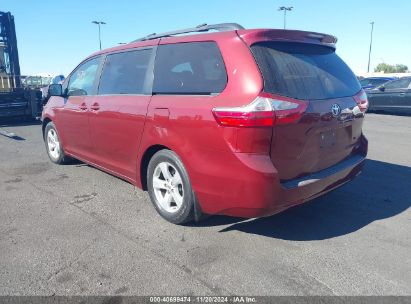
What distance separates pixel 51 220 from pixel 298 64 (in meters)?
2.94

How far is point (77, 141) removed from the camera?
511cm

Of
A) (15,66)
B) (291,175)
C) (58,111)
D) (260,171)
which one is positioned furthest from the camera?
(15,66)

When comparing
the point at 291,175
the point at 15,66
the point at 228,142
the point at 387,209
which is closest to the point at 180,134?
the point at 228,142

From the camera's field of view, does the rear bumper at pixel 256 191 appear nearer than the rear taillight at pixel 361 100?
Yes

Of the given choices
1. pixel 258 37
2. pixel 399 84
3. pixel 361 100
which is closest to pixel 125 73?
pixel 258 37

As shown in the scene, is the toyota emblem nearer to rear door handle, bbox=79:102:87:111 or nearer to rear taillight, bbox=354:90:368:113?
rear taillight, bbox=354:90:368:113

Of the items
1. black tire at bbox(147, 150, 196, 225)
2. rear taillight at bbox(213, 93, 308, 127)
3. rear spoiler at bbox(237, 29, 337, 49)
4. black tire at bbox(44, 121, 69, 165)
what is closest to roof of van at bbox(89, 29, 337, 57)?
rear spoiler at bbox(237, 29, 337, 49)

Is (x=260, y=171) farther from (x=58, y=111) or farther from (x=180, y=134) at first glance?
(x=58, y=111)

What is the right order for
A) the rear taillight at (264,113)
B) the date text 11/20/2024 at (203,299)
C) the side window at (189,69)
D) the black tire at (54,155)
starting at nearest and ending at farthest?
1. the date text 11/20/2024 at (203,299)
2. the rear taillight at (264,113)
3. the side window at (189,69)
4. the black tire at (54,155)

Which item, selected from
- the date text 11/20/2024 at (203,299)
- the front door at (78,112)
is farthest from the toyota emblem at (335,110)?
the front door at (78,112)

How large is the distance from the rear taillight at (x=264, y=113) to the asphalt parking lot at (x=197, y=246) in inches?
44.6

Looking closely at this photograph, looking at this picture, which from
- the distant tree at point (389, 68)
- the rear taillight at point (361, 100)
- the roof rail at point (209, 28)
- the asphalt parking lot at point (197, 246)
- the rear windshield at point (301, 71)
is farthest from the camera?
the distant tree at point (389, 68)

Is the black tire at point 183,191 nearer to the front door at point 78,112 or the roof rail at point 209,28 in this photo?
the roof rail at point 209,28

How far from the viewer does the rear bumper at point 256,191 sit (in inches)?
109
